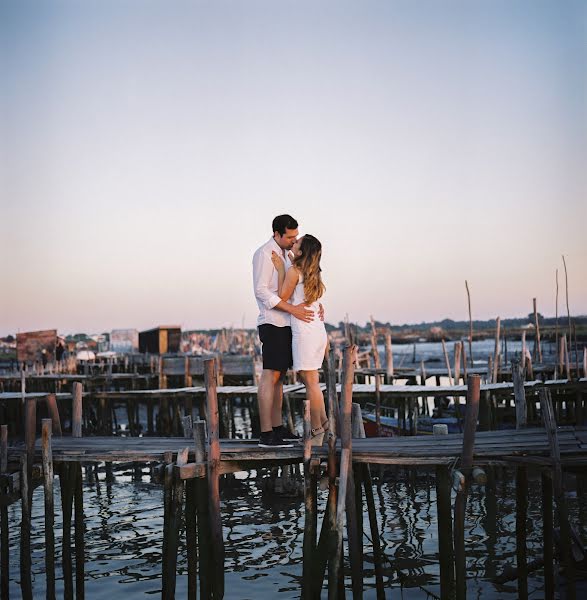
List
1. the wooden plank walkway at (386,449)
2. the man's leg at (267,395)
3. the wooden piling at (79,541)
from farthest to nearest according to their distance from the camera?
1. the wooden piling at (79,541)
2. the man's leg at (267,395)
3. the wooden plank walkway at (386,449)

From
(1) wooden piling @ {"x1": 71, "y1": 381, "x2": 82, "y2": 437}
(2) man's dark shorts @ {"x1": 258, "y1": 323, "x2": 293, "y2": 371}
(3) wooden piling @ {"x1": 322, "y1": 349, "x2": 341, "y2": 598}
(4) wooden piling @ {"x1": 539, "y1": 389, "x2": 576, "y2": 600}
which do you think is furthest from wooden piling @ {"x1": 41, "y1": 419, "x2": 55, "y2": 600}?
(4) wooden piling @ {"x1": 539, "y1": 389, "x2": 576, "y2": 600}

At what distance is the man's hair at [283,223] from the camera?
7.19m

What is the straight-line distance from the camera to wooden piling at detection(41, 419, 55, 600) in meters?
7.27

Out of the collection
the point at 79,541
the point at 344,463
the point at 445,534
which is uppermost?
the point at 344,463

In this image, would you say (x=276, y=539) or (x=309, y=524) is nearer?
(x=309, y=524)

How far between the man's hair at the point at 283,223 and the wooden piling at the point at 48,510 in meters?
2.79

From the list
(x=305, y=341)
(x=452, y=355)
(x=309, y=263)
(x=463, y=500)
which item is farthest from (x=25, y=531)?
(x=452, y=355)

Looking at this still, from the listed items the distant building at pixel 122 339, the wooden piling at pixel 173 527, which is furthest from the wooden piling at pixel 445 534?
the distant building at pixel 122 339

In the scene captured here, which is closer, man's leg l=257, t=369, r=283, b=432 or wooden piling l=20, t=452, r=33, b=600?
man's leg l=257, t=369, r=283, b=432

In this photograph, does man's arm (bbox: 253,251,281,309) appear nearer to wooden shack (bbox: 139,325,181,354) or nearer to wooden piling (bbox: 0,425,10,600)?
wooden piling (bbox: 0,425,10,600)

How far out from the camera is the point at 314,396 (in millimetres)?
7312

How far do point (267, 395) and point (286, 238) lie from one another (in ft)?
4.68

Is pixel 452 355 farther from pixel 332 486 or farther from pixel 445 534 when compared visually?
pixel 332 486

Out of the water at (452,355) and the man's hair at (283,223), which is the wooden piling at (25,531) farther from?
the water at (452,355)
